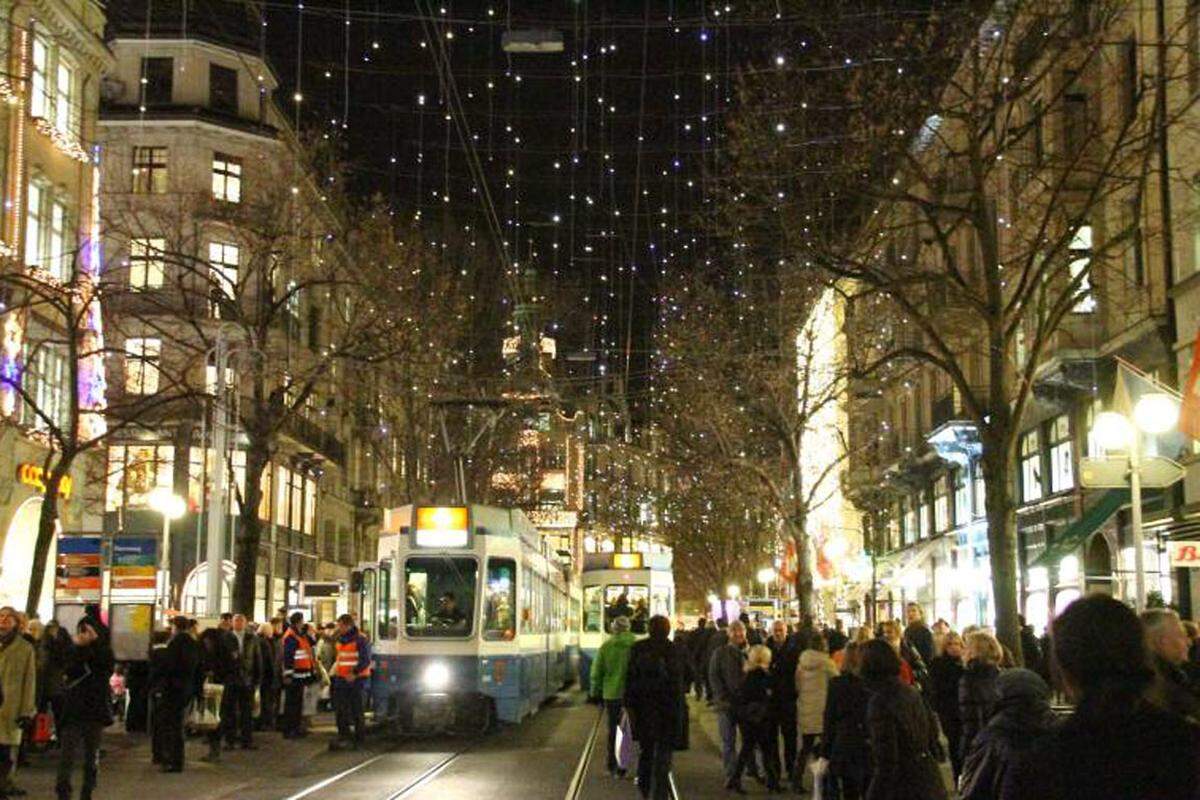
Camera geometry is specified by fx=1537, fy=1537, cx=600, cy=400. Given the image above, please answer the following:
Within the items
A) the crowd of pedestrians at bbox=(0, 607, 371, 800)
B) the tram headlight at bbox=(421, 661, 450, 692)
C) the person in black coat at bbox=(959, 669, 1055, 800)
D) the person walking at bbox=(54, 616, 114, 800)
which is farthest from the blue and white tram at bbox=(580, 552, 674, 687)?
the person in black coat at bbox=(959, 669, 1055, 800)

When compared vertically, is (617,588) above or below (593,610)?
above

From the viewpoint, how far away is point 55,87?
32.8 meters

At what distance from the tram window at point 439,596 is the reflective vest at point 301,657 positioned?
→ 164 centimetres

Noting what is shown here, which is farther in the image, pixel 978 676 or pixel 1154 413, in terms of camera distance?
pixel 1154 413

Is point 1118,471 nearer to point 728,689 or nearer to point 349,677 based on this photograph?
point 728,689

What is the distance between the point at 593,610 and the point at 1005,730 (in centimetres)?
3578

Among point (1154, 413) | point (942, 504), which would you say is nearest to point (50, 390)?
point (1154, 413)

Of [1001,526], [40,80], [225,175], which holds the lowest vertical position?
[1001,526]

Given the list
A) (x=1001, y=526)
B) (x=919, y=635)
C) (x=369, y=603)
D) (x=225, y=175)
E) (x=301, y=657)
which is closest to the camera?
(x=1001, y=526)

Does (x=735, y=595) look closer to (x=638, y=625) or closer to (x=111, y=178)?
(x=111, y=178)

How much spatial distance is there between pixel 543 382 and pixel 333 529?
1750cm

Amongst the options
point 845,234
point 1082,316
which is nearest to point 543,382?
point 1082,316

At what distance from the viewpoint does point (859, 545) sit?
223ft

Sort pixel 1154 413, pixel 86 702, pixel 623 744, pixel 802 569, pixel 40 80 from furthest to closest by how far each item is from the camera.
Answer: pixel 802 569 → pixel 40 80 → pixel 623 744 → pixel 1154 413 → pixel 86 702
